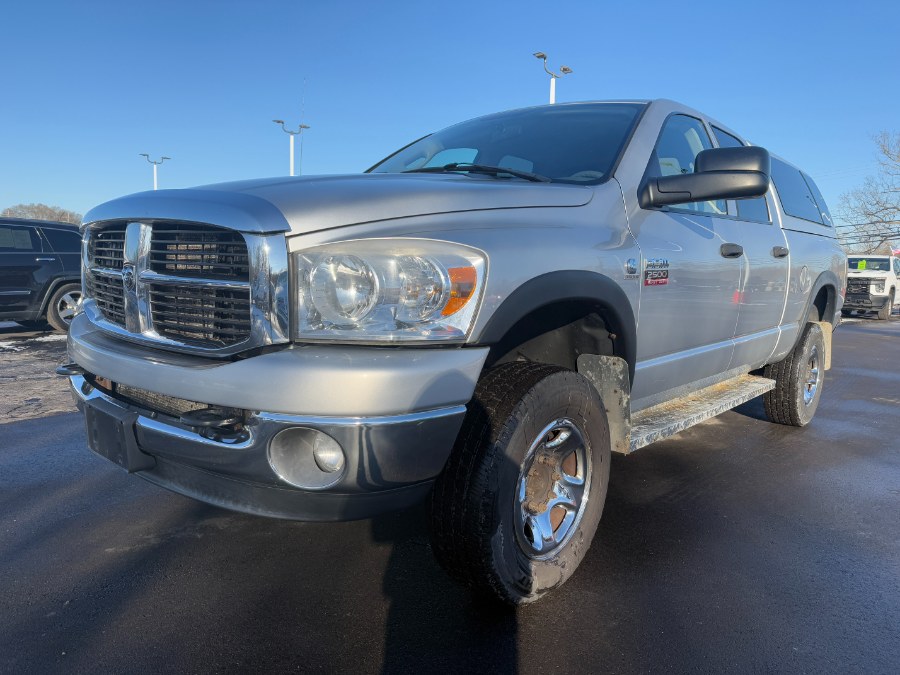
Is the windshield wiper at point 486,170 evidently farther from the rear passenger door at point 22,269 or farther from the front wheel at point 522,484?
the rear passenger door at point 22,269

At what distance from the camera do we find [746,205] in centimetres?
398

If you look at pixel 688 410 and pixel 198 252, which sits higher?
pixel 198 252

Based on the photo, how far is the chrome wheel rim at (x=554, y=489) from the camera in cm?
235

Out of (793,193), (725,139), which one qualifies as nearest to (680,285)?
(725,139)

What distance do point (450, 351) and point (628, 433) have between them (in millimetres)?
1222

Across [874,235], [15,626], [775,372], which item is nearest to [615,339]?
[15,626]

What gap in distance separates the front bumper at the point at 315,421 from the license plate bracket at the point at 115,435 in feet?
0.06

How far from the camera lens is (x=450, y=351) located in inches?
73.7

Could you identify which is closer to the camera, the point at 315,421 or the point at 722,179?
the point at 315,421

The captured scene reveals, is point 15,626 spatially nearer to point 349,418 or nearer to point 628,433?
point 349,418

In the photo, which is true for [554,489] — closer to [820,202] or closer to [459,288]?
[459,288]

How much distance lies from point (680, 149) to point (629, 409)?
157 centimetres

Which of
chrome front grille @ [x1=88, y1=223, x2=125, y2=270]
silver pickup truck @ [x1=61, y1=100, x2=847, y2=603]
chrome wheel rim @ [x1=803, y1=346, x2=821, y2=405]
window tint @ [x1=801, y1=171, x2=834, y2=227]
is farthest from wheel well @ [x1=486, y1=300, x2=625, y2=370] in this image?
window tint @ [x1=801, y1=171, x2=834, y2=227]

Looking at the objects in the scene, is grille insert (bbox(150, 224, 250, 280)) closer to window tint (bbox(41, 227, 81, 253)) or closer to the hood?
the hood
